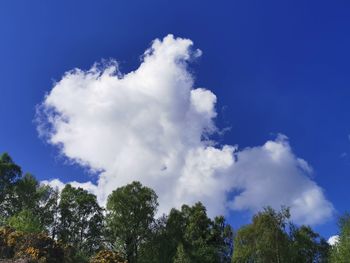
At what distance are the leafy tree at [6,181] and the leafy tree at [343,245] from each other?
48.6 meters

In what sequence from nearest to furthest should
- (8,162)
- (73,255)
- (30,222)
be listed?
(73,255) < (30,222) < (8,162)

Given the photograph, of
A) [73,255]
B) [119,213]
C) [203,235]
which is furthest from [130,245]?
[73,255]

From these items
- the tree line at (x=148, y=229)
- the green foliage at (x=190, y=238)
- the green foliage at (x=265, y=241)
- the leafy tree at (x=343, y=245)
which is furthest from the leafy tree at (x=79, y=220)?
the leafy tree at (x=343, y=245)

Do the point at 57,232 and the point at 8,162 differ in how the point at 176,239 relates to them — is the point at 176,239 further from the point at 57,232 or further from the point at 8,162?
the point at 8,162

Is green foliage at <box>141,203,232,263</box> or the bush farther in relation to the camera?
green foliage at <box>141,203,232,263</box>

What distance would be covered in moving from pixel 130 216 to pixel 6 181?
2083 centimetres

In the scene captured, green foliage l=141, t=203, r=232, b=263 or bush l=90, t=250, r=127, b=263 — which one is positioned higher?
green foliage l=141, t=203, r=232, b=263

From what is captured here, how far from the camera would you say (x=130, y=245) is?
254 ft

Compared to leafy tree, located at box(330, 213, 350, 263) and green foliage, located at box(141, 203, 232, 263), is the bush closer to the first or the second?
green foliage, located at box(141, 203, 232, 263)

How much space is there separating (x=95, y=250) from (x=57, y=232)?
264 inches

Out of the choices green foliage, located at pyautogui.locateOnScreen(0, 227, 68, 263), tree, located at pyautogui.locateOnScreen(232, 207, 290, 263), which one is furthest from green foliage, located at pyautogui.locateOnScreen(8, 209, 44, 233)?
tree, located at pyautogui.locateOnScreen(232, 207, 290, 263)

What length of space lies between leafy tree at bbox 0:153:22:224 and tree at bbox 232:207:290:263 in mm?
36246

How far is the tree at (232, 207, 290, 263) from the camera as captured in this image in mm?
69375

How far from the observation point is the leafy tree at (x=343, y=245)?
6744 cm
